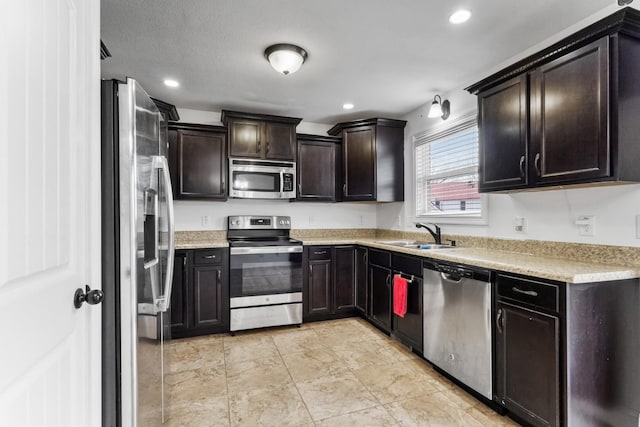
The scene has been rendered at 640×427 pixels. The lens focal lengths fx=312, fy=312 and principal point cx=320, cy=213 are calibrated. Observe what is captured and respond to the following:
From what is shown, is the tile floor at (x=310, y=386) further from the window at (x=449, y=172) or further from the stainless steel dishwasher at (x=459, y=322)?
the window at (x=449, y=172)

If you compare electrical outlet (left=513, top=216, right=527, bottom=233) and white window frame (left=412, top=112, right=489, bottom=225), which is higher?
white window frame (left=412, top=112, right=489, bottom=225)

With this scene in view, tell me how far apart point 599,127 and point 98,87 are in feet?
7.75

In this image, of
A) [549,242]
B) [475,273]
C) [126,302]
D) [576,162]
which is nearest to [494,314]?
[475,273]

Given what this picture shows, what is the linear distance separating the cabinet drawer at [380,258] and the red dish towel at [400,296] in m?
0.25

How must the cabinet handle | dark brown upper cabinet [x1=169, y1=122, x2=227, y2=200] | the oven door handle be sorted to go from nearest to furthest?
the cabinet handle < the oven door handle < dark brown upper cabinet [x1=169, y1=122, x2=227, y2=200]

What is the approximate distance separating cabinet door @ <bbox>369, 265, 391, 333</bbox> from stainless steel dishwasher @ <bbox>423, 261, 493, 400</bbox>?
551mm

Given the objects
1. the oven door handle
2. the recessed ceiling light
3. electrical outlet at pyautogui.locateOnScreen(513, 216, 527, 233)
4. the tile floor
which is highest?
the recessed ceiling light

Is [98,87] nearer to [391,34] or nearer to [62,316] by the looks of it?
[62,316]

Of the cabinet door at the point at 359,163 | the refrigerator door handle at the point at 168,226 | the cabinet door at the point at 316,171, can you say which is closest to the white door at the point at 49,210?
the refrigerator door handle at the point at 168,226

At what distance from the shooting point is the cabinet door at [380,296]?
310cm

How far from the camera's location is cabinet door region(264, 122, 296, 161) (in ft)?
12.0

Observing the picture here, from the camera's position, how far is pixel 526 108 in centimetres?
204

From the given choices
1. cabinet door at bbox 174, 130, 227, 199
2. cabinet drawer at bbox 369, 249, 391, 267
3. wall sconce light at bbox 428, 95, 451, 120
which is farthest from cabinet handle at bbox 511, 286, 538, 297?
cabinet door at bbox 174, 130, 227, 199

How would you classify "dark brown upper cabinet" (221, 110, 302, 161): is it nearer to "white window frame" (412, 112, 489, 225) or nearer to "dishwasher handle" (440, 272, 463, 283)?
"white window frame" (412, 112, 489, 225)
